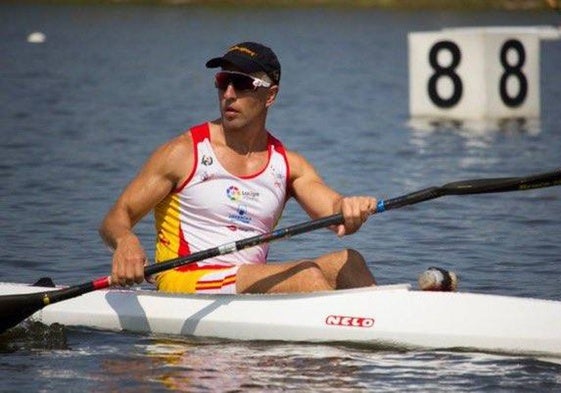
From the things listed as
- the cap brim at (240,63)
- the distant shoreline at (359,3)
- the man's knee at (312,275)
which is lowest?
the man's knee at (312,275)

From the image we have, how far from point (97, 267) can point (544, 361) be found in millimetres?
4900

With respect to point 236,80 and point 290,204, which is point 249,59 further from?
point 290,204

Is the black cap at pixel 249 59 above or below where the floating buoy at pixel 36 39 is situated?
below

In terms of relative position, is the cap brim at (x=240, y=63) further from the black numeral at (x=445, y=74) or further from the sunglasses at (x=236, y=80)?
the black numeral at (x=445, y=74)

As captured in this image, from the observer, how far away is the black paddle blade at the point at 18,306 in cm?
1159

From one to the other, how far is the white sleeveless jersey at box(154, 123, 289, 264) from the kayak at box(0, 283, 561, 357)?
36cm

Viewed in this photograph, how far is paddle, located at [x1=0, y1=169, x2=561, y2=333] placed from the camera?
1125 cm

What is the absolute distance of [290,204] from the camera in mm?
19047

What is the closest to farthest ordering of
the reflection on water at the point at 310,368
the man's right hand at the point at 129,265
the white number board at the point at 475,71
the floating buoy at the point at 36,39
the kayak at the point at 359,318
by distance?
1. the reflection on water at the point at 310,368
2. the man's right hand at the point at 129,265
3. the kayak at the point at 359,318
4. the white number board at the point at 475,71
5. the floating buoy at the point at 36,39

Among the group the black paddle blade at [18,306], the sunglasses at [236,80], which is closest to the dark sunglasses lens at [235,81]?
the sunglasses at [236,80]

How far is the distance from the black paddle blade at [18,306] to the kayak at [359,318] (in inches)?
7.2

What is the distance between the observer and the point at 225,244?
1132 cm

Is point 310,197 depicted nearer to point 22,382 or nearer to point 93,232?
point 22,382

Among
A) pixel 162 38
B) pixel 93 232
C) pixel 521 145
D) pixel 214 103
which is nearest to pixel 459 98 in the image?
pixel 521 145
